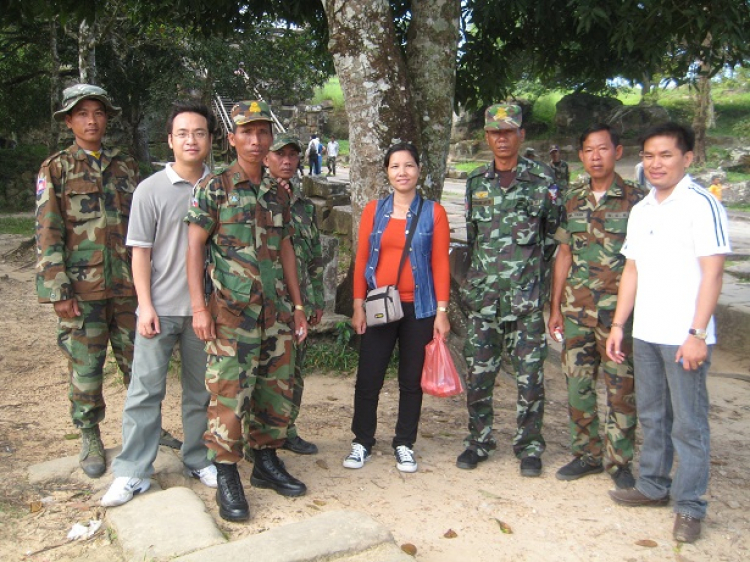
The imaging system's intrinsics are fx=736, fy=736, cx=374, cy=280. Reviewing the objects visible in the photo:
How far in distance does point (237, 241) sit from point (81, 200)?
1.02 m

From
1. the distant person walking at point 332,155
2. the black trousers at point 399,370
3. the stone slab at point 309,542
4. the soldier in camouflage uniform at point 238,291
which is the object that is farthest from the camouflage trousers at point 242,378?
the distant person walking at point 332,155

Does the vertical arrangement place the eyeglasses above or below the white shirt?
above

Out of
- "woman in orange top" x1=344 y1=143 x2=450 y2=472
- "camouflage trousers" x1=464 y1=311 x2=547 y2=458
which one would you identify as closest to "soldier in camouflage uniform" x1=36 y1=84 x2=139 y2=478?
"woman in orange top" x1=344 y1=143 x2=450 y2=472

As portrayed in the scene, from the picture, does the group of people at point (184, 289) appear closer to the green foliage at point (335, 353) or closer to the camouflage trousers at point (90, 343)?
the camouflage trousers at point (90, 343)

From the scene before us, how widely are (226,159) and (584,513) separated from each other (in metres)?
20.5

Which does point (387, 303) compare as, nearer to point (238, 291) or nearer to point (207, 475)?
point (238, 291)

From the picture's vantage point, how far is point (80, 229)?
3828mm

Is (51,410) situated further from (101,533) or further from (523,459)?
(523,459)

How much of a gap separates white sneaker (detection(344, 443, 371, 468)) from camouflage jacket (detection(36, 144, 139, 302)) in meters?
1.49

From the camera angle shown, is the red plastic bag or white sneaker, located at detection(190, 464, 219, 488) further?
the red plastic bag

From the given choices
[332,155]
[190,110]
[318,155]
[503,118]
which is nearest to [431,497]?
[503,118]

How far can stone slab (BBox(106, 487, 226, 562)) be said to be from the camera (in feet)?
9.73

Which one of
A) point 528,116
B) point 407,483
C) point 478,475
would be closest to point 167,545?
point 407,483

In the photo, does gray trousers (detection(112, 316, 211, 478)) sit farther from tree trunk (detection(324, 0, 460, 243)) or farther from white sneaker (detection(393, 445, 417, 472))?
tree trunk (detection(324, 0, 460, 243))
